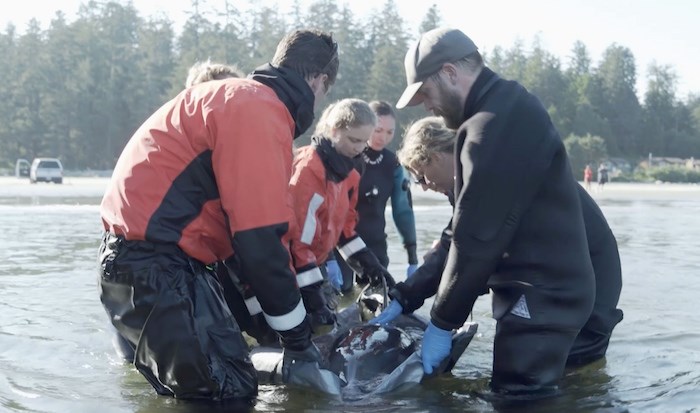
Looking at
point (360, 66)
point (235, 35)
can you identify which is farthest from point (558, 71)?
point (235, 35)

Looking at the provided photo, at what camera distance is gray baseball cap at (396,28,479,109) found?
3.84m

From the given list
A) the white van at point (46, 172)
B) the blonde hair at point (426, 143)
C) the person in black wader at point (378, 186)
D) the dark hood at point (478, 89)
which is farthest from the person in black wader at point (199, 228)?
the white van at point (46, 172)

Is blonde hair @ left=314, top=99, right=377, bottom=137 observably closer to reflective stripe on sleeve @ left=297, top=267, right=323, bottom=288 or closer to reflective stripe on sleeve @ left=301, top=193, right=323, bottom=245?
reflective stripe on sleeve @ left=301, top=193, right=323, bottom=245

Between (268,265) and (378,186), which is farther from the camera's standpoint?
(378,186)

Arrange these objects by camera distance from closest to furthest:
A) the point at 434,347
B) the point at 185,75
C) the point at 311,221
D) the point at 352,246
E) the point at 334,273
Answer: the point at 434,347 → the point at 311,221 → the point at 352,246 → the point at 334,273 → the point at 185,75

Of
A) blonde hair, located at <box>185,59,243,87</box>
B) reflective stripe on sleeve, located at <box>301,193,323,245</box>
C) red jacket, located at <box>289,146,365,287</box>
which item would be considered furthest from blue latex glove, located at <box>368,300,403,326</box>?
blonde hair, located at <box>185,59,243,87</box>

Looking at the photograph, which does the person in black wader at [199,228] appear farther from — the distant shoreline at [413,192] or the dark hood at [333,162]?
the distant shoreline at [413,192]

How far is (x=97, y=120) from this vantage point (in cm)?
7250

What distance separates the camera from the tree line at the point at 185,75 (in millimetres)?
72750

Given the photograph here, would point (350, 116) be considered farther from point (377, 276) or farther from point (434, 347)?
point (434, 347)

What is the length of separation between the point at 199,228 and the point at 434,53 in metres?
1.34

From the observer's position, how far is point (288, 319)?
153 inches

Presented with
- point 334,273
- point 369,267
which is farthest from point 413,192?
point 369,267

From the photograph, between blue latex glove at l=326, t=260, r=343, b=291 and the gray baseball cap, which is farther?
blue latex glove at l=326, t=260, r=343, b=291
